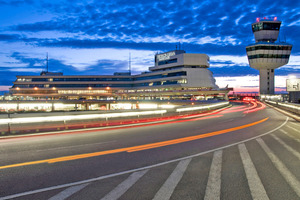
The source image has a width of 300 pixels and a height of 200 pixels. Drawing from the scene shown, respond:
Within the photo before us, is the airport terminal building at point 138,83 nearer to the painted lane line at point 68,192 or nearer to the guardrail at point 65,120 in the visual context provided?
the guardrail at point 65,120

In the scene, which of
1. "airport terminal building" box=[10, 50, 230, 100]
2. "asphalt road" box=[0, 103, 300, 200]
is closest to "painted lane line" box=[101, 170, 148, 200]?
"asphalt road" box=[0, 103, 300, 200]

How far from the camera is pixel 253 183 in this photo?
583 centimetres

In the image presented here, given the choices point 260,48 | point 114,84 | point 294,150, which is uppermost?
point 260,48

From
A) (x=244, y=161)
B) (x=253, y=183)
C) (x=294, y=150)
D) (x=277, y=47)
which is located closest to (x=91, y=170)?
(x=253, y=183)

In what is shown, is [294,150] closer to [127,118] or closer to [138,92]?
[127,118]

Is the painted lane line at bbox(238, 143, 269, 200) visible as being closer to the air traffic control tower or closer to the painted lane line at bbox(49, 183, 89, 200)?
the painted lane line at bbox(49, 183, 89, 200)

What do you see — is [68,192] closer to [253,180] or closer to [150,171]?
[150,171]

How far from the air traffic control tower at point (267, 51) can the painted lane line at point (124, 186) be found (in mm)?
108146

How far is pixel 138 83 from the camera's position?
122 meters

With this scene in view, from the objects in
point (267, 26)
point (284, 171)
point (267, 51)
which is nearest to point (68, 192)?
point (284, 171)

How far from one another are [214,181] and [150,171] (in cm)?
194

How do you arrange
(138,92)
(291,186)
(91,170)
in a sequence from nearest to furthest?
(291,186) → (91,170) → (138,92)

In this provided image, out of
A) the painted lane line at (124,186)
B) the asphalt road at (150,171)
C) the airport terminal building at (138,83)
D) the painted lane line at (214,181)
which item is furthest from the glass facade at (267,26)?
the painted lane line at (124,186)

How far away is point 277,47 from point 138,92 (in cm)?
6878
